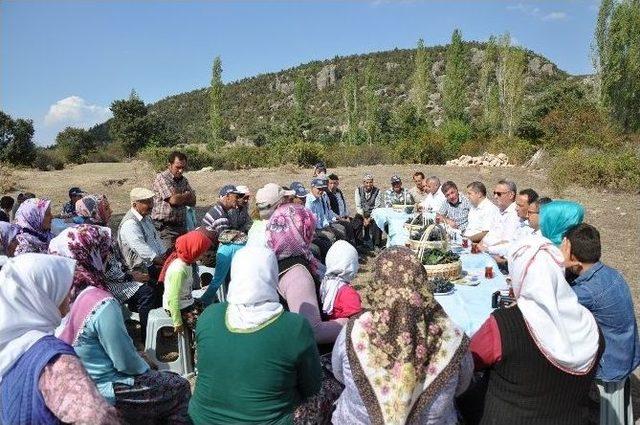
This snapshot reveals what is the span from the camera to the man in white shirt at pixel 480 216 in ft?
18.0

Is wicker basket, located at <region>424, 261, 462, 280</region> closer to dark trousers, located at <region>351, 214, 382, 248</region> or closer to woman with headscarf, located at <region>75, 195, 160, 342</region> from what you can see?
woman with headscarf, located at <region>75, 195, 160, 342</region>

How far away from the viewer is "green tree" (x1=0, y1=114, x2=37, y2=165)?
82.5 feet

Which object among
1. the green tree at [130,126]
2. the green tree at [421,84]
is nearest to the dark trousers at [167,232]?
the green tree at [130,126]

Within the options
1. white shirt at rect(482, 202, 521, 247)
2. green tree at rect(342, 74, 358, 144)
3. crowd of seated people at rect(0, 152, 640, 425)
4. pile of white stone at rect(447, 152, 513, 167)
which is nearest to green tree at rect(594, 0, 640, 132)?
pile of white stone at rect(447, 152, 513, 167)

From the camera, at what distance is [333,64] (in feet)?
337

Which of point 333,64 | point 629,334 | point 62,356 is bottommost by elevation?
point 629,334

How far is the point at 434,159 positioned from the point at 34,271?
23716 mm

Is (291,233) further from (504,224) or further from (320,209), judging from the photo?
(320,209)

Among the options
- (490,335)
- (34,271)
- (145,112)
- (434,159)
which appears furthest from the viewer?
(145,112)

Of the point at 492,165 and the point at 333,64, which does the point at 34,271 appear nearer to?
the point at 492,165

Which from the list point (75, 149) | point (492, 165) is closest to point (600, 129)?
point (492, 165)

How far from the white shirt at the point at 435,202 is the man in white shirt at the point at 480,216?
4.88ft

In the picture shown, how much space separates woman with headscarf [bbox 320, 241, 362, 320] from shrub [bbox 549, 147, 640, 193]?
1348 centimetres

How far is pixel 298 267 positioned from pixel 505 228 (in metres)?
3.18
